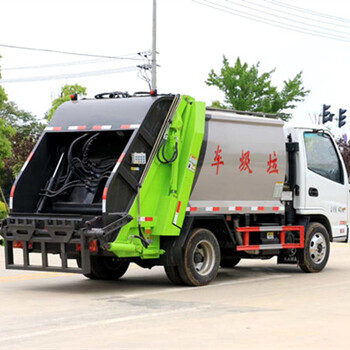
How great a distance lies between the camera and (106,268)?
1410cm

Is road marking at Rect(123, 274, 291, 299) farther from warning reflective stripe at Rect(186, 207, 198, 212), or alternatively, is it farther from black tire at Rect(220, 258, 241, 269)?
black tire at Rect(220, 258, 241, 269)

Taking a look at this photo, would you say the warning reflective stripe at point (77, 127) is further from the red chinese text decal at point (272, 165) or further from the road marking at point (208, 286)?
the red chinese text decal at point (272, 165)

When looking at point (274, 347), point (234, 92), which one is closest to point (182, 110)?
point (274, 347)

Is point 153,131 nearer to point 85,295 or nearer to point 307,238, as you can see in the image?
point 85,295

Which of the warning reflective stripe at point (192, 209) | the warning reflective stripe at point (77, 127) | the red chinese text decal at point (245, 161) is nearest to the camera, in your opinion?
the warning reflective stripe at point (192, 209)

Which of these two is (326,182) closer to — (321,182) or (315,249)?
(321,182)

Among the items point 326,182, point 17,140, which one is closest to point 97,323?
point 326,182

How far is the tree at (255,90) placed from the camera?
39.7 meters

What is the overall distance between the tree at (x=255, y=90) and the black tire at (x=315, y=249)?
24.1m

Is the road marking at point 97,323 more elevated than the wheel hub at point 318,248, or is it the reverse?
the wheel hub at point 318,248

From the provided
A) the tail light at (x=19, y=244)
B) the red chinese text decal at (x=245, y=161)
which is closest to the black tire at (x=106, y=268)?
the tail light at (x=19, y=244)

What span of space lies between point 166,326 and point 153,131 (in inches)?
160

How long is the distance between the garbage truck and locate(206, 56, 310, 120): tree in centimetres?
2477

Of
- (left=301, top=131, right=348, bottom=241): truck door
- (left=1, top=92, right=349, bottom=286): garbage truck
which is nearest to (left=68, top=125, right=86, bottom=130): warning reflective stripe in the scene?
(left=1, top=92, right=349, bottom=286): garbage truck
